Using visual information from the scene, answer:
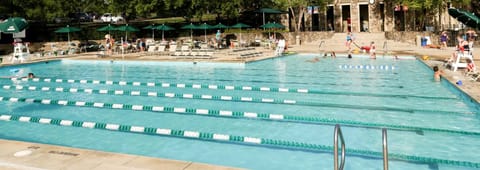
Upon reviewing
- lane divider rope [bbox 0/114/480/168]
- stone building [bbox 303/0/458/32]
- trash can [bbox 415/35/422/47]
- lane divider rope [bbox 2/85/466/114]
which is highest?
stone building [bbox 303/0/458/32]

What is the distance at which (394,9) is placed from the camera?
1346 inches

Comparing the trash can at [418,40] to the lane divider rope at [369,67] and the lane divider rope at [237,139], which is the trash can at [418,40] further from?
the lane divider rope at [237,139]

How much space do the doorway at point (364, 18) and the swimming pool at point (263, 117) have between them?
22295 millimetres

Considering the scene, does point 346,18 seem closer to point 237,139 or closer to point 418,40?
point 418,40

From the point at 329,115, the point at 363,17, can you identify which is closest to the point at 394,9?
the point at 363,17

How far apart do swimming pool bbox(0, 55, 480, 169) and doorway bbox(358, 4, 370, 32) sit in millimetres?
22295

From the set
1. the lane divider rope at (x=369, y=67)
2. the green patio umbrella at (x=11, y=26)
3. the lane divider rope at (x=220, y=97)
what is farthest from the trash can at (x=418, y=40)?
the green patio umbrella at (x=11, y=26)

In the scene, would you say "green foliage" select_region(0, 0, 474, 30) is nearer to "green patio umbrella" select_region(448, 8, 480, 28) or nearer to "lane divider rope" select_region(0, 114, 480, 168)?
"green patio umbrella" select_region(448, 8, 480, 28)

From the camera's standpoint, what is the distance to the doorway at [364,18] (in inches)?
1471

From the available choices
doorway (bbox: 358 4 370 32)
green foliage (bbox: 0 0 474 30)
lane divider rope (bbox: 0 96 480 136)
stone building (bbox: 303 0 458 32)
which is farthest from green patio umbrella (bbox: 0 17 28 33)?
doorway (bbox: 358 4 370 32)

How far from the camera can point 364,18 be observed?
3781 cm

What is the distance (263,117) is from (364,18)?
32.0 m

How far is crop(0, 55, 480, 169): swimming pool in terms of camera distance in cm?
656

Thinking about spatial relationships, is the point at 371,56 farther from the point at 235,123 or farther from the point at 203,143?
the point at 203,143
